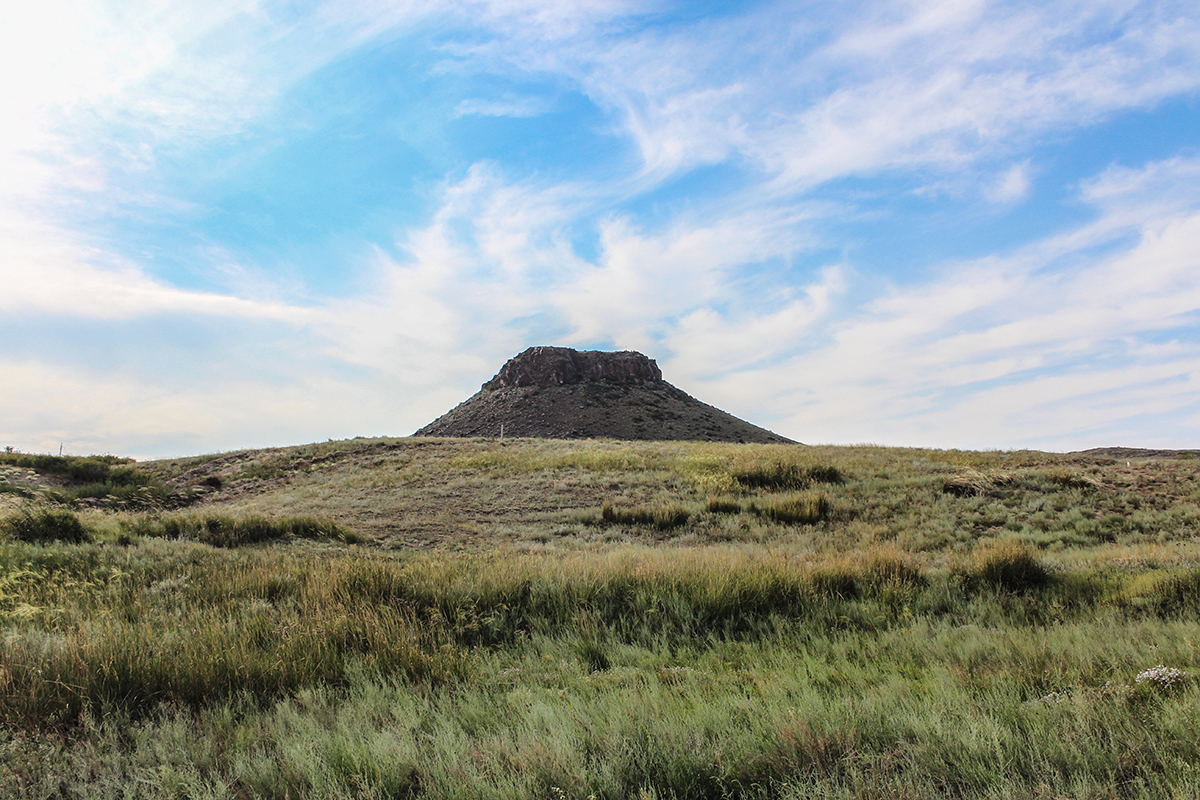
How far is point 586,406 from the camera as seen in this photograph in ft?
255

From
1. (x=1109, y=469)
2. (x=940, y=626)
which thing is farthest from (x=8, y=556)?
(x=1109, y=469)

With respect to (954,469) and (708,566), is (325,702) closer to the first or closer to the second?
(708,566)

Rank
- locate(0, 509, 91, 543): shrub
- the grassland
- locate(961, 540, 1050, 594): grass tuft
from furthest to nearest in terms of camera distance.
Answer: locate(0, 509, 91, 543): shrub → locate(961, 540, 1050, 594): grass tuft → the grassland

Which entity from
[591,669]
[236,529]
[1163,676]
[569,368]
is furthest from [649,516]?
[569,368]

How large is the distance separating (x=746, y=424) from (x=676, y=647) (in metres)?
79.2

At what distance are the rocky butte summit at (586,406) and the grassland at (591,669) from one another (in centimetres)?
5582

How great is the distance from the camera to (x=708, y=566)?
8109mm

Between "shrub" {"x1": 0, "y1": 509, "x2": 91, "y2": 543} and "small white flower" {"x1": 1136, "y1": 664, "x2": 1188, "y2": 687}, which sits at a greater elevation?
"small white flower" {"x1": 1136, "y1": 664, "x2": 1188, "y2": 687}

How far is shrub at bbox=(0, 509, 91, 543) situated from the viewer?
11914mm

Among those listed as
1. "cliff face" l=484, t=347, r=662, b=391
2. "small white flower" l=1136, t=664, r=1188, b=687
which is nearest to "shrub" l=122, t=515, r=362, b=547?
"small white flower" l=1136, t=664, r=1188, b=687

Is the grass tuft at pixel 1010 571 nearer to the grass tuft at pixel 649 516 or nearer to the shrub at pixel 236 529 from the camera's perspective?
the grass tuft at pixel 649 516

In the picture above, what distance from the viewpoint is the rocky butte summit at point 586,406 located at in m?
72.0

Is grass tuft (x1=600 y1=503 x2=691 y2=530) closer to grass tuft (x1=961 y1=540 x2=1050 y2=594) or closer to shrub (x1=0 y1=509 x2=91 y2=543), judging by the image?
grass tuft (x1=961 y1=540 x2=1050 y2=594)

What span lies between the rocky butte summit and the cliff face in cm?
15
